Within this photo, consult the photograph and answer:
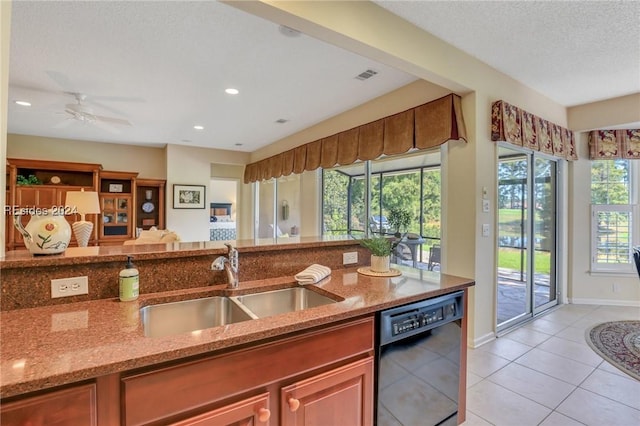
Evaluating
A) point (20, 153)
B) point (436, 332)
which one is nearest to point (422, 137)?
point (436, 332)

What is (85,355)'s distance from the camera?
869mm

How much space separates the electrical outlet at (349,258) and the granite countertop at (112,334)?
0.53 metres

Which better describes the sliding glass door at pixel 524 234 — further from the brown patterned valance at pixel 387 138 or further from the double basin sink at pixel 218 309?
the double basin sink at pixel 218 309

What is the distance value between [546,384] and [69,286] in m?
3.14

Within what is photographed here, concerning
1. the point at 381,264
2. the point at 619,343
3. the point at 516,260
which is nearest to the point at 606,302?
the point at 619,343

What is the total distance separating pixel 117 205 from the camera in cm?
588

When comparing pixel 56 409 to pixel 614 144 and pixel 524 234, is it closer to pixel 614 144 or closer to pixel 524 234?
pixel 524 234

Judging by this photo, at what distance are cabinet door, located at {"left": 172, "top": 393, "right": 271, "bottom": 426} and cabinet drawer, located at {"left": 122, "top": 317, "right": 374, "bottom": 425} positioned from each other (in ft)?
0.11

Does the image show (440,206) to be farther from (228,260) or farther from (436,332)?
(228,260)

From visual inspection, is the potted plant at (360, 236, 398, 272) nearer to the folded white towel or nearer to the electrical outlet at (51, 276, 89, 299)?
the folded white towel

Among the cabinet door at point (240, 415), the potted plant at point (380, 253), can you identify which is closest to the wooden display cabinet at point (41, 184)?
the potted plant at point (380, 253)

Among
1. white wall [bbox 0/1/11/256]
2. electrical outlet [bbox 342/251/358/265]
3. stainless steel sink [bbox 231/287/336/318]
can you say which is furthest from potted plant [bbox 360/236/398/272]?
white wall [bbox 0/1/11/256]

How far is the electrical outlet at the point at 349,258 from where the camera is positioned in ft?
7.07

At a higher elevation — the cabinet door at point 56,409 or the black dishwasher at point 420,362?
the cabinet door at point 56,409
